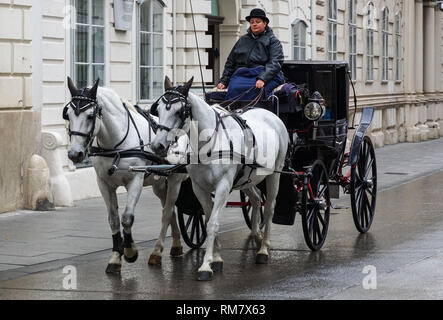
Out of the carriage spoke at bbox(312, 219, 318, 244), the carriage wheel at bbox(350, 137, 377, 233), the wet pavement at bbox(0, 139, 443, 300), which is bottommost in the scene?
the wet pavement at bbox(0, 139, 443, 300)

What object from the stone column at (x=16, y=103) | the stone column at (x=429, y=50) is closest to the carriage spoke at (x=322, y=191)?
the stone column at (x=16, y=103)

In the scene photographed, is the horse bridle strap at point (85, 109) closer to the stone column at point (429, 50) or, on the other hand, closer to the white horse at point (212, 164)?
the white horse at point (212, 164)

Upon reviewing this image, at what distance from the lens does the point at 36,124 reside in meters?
14.3

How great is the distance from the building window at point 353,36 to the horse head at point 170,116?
20.3 metres

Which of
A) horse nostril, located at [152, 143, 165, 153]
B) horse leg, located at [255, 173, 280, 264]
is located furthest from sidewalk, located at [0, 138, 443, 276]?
horse nostril, located at [152, 143, 165, 153]

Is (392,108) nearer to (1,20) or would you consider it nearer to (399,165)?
(399,165)

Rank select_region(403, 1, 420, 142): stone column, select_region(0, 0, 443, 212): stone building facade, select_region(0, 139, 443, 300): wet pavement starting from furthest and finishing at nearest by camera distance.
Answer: select_region(403, 1, 420, 142): stone column
select_region(0, 0, 443, 212): stone building facade
select_region(0, 139, 443, 300): wet pavement

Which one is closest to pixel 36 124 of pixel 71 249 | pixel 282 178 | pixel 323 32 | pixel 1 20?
pixel 1 20

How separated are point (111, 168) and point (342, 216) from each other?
18.0 feet

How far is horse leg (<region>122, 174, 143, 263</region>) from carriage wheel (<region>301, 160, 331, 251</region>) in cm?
183

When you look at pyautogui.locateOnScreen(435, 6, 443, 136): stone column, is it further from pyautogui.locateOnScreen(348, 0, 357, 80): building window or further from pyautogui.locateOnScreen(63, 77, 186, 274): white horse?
pyautogui.locateOnScreen(63, 77, 186, 274): white horse

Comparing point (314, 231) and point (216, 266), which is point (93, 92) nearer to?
point (216, 266)

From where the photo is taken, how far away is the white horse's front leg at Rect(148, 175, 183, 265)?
32.4ft

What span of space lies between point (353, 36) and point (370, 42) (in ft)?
6.16
